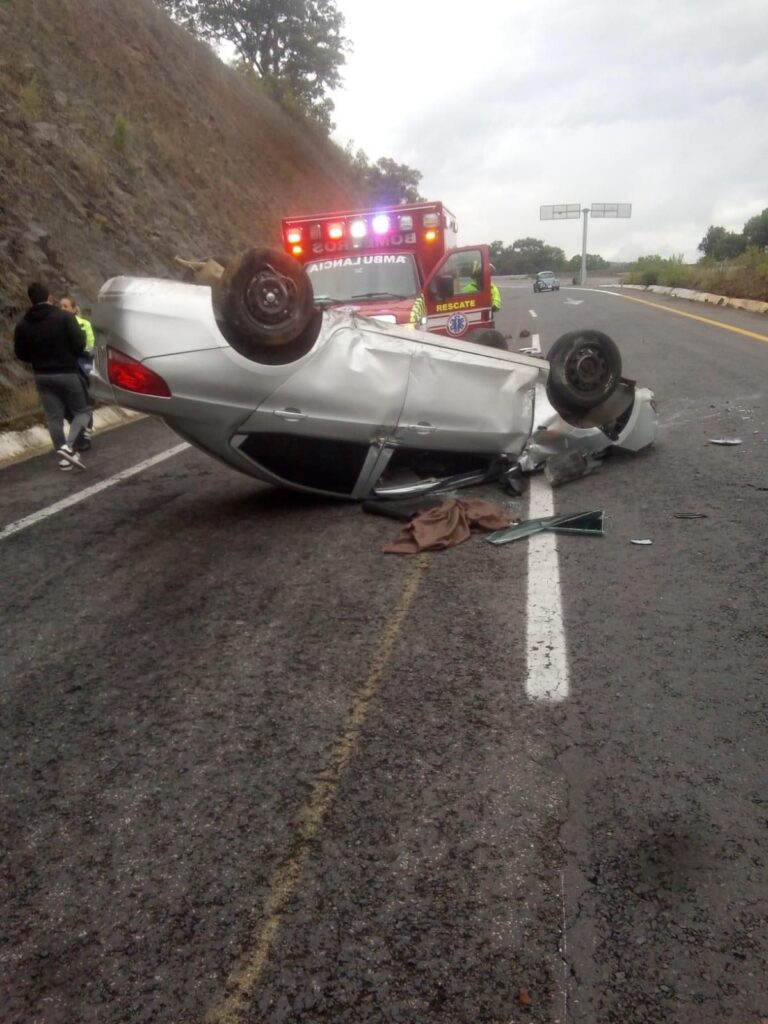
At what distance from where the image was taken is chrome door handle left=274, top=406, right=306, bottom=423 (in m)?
5.72

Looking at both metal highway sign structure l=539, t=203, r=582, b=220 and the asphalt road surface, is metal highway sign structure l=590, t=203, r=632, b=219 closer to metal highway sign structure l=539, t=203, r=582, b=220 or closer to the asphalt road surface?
metal highway sign structure l=539, t=203, r=582, b=220

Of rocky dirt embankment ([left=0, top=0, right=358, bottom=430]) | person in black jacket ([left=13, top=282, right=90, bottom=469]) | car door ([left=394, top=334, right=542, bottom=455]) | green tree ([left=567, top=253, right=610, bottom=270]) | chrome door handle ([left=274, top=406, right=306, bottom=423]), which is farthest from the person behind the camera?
green tree ([left=567, top=253, right=610, bottom=270])

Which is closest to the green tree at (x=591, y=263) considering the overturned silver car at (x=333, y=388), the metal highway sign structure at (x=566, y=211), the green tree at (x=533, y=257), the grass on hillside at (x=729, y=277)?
the green tree at (x=533, y=257)

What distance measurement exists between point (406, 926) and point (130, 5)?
3275cm

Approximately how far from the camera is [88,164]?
18.7m

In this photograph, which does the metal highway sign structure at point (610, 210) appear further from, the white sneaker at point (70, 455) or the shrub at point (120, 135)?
the white sneaker at point (70, 455)

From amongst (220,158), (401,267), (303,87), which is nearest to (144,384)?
(401,267)

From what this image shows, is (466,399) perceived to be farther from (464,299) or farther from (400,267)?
(464,299)

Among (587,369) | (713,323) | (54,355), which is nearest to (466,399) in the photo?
(587,369)

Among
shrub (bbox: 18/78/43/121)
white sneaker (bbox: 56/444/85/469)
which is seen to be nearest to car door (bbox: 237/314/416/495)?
white sneaker (bbox: 56/444/85/469)

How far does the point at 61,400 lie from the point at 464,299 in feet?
17.0

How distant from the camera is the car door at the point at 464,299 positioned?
430 inches

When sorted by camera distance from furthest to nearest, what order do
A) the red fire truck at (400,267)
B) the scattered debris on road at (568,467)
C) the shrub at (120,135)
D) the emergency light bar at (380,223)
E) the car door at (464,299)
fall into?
1. the shrub at (120,135)
2. the emergency light bar at (380,223)
3. the car door at (464,299)
4. the red fire truck at (400,267)
5. the scattered debris on road at (568,467)

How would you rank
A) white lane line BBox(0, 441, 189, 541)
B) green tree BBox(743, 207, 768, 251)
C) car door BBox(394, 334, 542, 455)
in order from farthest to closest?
green tree BBox(743, 207, 768, 251) < white lane line BBox(0, 441, 189, 541) < car door BBox(394, 334, 542, 455)
